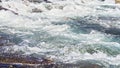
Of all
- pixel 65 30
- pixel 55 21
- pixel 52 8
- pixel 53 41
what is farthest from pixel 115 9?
pixel 53 41

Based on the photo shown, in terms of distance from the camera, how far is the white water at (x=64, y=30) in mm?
11359

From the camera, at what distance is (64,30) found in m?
15.9

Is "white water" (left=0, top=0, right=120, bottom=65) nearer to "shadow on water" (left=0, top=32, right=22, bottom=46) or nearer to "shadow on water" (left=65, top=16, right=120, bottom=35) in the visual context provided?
"shadow on water" (left=65, top=16, right=120, bottom=35)

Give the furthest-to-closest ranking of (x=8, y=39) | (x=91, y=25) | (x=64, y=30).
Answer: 1. (x=91, y=25)
2. (x=64, y=30)
3. (x=8, y=39)

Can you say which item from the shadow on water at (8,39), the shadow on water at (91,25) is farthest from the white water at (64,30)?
the shadow on water at (8,39)

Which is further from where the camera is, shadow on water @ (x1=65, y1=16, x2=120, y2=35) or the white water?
shadow on water @ (x1=65, y1=16, x2=120, y2=35)

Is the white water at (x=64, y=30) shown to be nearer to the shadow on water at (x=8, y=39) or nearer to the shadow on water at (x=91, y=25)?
the shadow on water at (x=91, y=25)

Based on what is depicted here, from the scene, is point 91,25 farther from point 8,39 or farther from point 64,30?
point 8,39

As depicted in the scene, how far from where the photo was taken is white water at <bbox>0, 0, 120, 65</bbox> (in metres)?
11.4

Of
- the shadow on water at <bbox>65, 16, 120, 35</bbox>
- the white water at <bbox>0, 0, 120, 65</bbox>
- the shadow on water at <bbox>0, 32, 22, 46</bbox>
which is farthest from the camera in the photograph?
the shadow on water at <bbox>65, 16, 120, 35</bbox>

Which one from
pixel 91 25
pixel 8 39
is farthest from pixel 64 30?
pixel 8 39

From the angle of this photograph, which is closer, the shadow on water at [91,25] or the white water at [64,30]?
the white water at [64,30]

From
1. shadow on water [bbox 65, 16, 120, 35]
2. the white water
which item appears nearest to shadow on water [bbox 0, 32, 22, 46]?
the white water

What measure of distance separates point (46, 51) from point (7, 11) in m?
8.71
